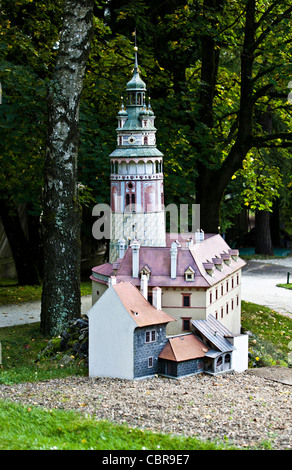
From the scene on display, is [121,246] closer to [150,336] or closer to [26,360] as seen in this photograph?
[150,336]

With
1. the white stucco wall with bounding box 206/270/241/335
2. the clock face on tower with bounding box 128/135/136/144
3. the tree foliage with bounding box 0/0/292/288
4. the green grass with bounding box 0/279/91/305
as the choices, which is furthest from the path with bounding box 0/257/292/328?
the clock face on tower with bounding box 128/135/136/144

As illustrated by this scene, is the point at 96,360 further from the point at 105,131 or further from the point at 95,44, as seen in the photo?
the point at 95,44

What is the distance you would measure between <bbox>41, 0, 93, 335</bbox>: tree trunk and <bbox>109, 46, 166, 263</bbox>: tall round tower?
1.95 metres

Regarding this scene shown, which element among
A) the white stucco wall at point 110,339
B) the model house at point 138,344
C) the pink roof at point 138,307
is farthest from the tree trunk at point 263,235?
the white stucco wall at point 110,339

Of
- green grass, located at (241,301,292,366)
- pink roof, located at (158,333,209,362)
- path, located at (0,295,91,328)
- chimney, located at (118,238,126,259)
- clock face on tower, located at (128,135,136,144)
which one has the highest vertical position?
clock face on tower, located at (128,135,136,144)

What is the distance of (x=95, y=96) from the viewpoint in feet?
86.3

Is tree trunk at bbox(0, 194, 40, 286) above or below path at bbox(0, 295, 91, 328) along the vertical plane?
above

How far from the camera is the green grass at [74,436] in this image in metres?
11.9

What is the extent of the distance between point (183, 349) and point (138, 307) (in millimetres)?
1461

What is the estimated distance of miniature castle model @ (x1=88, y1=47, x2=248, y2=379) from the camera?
54.7ft

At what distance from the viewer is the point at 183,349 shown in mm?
17141

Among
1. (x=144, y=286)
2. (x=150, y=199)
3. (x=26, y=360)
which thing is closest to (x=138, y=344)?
(x=144, y=286)

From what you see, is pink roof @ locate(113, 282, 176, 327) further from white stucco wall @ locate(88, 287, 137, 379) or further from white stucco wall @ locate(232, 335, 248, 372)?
white stucco wall @ locate(232, 335, 248, 372)
